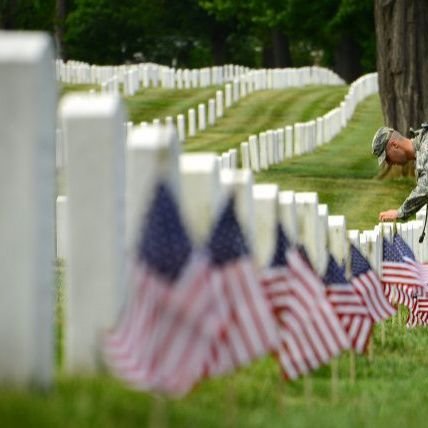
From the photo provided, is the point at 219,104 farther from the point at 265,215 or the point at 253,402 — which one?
the point at 253,402

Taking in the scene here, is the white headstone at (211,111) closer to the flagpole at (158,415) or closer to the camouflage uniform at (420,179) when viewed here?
the camouflage uniform at (420,179)

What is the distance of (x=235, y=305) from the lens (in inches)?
302

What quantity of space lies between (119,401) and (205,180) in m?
1.39

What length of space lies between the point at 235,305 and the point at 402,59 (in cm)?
3088

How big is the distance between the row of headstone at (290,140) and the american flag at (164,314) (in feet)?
110

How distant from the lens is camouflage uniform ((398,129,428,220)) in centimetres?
1677

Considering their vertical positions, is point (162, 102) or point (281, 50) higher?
point (281, 50)

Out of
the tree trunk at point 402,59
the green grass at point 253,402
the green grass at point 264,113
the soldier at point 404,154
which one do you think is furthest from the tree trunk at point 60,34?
the green grass at point 253,402

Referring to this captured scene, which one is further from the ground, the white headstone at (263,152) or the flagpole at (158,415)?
the flagpole at (158,415)

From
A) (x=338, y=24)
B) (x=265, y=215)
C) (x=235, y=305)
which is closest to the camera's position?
(x=235, y=305)

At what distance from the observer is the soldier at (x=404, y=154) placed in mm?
16359

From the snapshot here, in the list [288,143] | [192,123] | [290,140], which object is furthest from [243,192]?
[192,123]

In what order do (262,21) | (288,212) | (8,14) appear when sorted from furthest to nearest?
(262,21), (8,14), (288,212)

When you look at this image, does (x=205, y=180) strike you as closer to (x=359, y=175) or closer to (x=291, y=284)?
(x=291, y=284)
